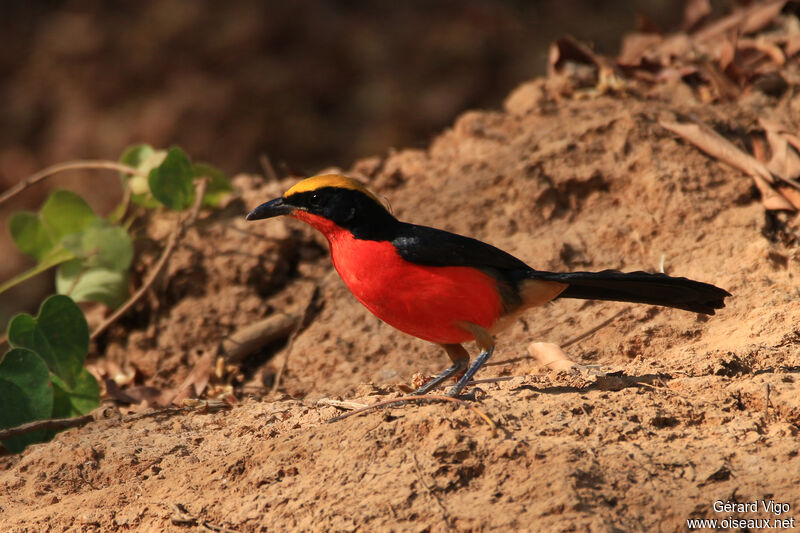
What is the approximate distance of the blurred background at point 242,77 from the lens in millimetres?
9766

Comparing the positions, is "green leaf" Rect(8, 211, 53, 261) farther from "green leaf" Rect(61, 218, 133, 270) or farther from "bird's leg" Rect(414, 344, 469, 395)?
"bird's leg" Rect(414, 344, 469, 395)

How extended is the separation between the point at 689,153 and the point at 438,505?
333 centimetres

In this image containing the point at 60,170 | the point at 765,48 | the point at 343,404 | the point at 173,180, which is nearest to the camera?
the point at 343,404

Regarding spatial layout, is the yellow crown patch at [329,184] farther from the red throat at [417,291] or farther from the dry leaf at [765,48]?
the dry leaf at [765,48]

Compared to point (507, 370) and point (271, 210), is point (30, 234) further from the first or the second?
point (507, 370)

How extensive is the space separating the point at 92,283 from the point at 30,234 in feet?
1.90

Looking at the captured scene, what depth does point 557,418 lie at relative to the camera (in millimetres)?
3133

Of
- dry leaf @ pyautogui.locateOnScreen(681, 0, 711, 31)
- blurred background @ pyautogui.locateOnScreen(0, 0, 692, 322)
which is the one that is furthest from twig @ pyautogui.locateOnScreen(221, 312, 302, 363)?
blurred background @ pyautogui.locateOnScreen(0, 0, 692, 322)

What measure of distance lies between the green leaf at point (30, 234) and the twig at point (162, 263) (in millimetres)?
657

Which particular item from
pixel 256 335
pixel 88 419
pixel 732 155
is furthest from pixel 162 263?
pixel 732 155

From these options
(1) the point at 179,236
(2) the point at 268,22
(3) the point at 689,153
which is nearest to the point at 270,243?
(1) the point at 179,236

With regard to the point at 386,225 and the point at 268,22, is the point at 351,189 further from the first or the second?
the point at 268,22

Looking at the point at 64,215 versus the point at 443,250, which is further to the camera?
the point at 64,215

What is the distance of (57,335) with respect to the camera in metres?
4.43
